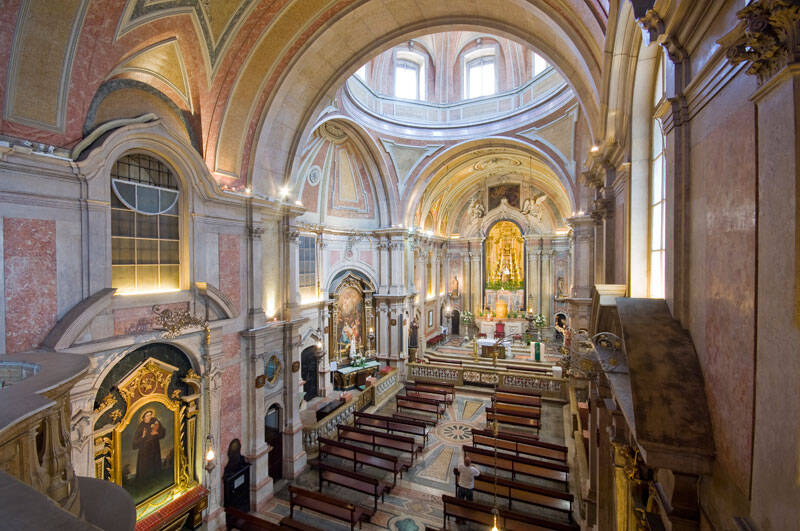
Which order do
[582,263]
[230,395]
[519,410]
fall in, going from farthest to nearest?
[519,410] → [582,263] → [230,395]

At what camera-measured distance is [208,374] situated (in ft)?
25.7

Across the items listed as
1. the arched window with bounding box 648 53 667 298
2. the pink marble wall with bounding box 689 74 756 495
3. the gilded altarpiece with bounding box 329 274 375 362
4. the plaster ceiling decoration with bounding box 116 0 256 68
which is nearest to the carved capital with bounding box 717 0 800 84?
the pink marble wall with bounding box 689 74 756 495

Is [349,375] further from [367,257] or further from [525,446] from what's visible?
[525,446]

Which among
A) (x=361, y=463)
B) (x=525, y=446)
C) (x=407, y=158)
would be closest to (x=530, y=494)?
(x=525, y=446)

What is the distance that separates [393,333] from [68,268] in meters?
→ 13.9

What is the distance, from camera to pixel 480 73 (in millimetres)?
18484

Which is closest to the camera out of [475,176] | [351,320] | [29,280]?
[29,280]

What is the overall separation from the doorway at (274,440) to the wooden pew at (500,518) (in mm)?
4862

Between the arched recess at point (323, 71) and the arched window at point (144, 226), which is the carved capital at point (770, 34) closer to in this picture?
the arched recess at point (323, 71)

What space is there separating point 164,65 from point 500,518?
1154 cm

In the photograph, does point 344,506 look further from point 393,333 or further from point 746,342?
point 393,333

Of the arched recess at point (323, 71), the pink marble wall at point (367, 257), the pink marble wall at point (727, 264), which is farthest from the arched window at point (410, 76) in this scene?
the pink marble wall at point (727, 264)

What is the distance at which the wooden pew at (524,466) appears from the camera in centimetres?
878

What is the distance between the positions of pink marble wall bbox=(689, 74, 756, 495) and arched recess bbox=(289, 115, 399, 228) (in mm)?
11622
